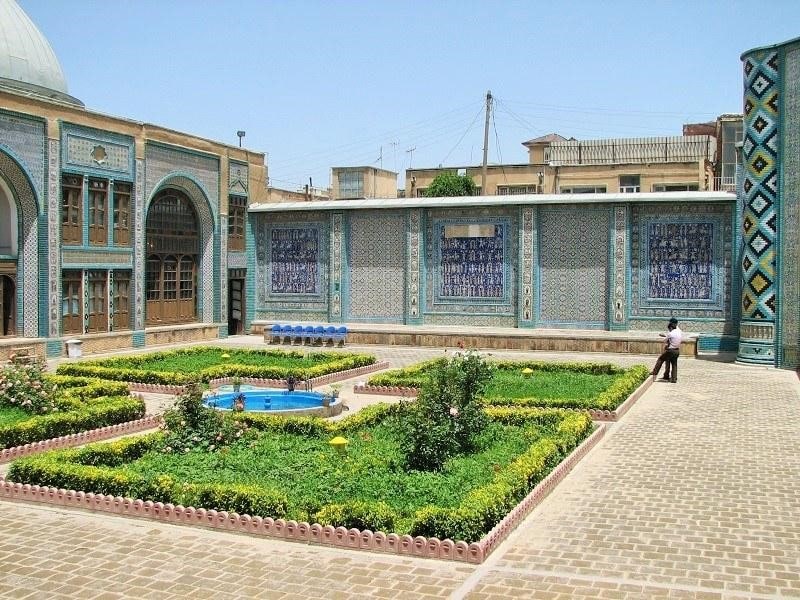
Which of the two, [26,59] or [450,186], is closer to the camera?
[26,59]

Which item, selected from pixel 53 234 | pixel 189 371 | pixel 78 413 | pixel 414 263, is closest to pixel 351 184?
pixel 414 263

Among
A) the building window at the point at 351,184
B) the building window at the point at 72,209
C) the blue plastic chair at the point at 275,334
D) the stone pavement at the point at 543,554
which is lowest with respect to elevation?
the stone pavement at the point at 543,554

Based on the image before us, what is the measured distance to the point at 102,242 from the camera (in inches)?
867

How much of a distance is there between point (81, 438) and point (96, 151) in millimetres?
12067

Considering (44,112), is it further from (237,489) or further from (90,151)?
(237,489)

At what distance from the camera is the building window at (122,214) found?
22516 mm

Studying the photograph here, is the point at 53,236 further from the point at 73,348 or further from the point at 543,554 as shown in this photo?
the point at 543,554

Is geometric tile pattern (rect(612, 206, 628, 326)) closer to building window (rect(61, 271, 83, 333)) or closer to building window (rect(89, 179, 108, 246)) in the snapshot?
building window (rect(89, 179, 108, 246))

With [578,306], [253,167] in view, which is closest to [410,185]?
[253,167]

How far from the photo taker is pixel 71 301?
21.3 m

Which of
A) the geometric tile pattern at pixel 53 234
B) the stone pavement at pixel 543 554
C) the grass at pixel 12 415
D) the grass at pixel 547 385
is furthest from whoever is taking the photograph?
the geometric tile pattern at pixel 53 234

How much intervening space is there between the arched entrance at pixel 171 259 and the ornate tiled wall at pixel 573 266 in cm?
1015

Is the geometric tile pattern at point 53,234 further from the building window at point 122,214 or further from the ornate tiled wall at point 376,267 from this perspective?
the ornate tiled wall at point 376,267

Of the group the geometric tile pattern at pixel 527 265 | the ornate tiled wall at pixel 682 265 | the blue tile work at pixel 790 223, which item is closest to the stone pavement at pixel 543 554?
the blue tile work at pixel 790 223
